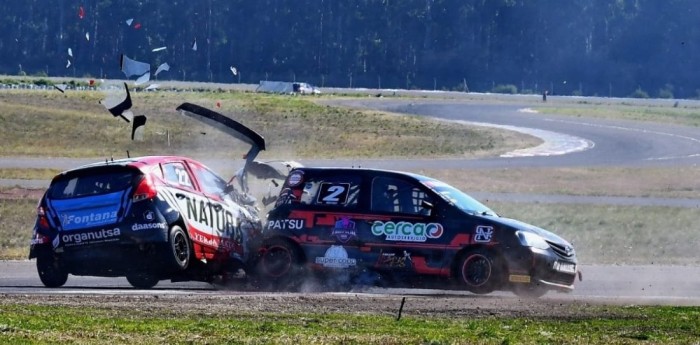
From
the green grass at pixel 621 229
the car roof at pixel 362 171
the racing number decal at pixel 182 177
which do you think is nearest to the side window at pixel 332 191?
the car roof at pixel 362 171

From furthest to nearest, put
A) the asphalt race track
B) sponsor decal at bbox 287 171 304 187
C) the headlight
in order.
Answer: sponsor decal at bbox 287 171 304 187 → the asphalt race track → the headlight

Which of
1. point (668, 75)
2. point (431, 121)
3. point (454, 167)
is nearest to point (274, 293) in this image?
point (454, 167)

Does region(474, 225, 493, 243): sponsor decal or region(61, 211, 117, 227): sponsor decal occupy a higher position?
region(61, 211, 117, 227): sponsor decal

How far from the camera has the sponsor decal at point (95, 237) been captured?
569 inches

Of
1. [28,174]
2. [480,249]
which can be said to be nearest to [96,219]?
[480,249]

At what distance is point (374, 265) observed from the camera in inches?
579

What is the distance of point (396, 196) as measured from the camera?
49.1 ft

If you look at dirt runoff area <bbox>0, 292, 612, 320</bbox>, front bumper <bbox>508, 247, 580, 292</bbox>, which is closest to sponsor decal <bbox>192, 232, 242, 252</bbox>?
dirt runoff area <bbox>0, 292, 612, 320</bbox>

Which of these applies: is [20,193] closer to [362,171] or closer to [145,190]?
[145,190]

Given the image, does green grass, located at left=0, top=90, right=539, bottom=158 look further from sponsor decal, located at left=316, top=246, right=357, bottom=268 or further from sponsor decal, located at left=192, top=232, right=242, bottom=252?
sponsor decal, located at left=316, top=246, right=357, bottom=268

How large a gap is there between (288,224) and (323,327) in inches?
176

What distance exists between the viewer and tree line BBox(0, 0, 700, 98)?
304ft

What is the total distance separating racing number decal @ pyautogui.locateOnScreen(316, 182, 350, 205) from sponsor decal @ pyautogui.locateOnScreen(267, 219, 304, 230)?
0.34 m

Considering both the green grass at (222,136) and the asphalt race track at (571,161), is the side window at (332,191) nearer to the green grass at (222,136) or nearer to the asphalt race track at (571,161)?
the asphalt race track at (571,161)
